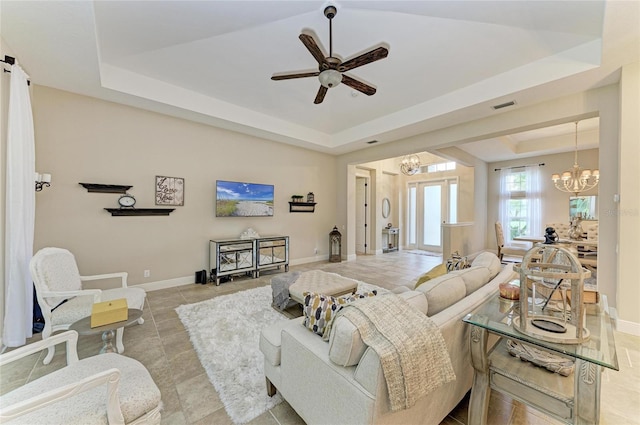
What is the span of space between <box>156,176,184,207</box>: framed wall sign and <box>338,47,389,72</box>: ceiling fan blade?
347cm

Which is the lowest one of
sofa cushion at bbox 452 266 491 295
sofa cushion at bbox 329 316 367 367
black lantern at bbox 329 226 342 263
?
black lantern at bbox 329 226 342 263

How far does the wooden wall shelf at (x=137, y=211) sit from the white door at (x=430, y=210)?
785 cm

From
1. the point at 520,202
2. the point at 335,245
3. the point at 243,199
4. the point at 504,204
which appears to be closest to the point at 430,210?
the point at 504,204

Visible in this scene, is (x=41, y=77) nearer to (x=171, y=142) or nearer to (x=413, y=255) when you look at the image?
(x=171, y=142)

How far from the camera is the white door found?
27.6 feet

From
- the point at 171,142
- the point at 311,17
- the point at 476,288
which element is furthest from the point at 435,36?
the point at 171,142

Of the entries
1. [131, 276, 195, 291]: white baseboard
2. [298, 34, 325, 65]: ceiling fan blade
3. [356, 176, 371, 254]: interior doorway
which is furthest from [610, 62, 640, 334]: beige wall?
[131, 276, 195, 291]: white baseboard

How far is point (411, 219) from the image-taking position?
9320 mm

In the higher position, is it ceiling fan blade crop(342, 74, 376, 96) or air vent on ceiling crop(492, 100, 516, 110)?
air vent on ceiling crop(492, 100, 516, 110)

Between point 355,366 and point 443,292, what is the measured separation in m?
0.80

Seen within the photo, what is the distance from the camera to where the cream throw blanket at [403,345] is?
3.60ft

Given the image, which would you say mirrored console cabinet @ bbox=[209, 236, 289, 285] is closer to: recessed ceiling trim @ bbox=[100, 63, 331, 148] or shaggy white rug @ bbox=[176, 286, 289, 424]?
shaggy white rug @ bbox=[176, 286, 289, 424]

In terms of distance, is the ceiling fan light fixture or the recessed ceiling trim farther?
the recessed ceiling trim

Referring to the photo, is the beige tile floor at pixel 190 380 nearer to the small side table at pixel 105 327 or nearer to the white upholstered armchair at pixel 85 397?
the small side table at pixel 105 327
